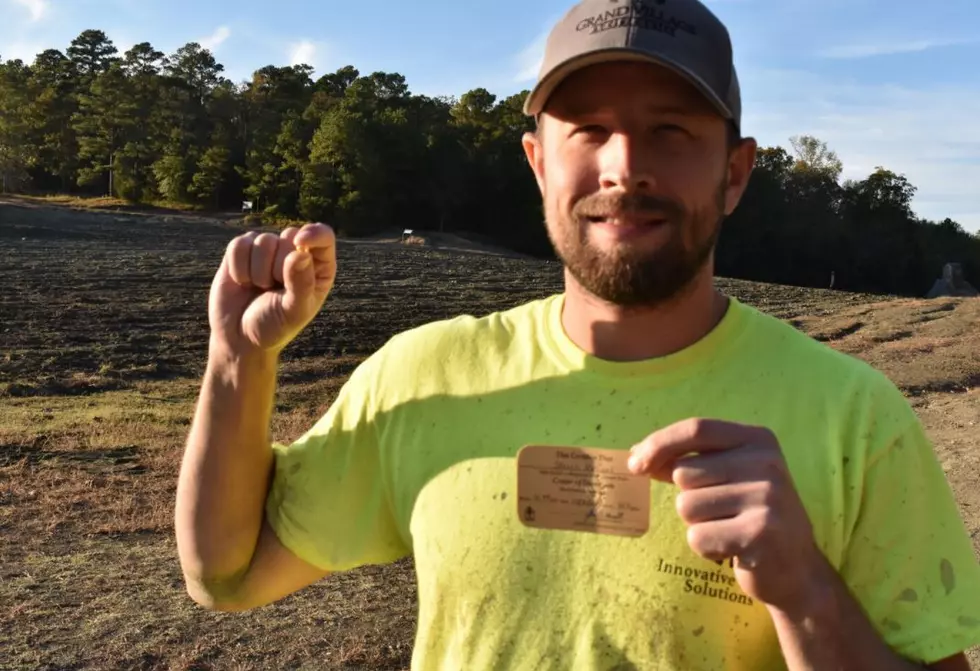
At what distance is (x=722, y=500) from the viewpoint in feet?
4.25

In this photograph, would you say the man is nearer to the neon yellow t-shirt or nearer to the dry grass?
the neon yellow t-shirt

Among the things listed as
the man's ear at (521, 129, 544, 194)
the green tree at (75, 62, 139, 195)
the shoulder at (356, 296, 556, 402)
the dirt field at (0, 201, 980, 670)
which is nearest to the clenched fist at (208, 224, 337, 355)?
the shoulder at (356, 296, 556, 402)

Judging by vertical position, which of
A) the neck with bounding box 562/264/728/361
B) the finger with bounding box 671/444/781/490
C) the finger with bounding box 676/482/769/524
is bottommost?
the finger with bounding box 676/482/769/524

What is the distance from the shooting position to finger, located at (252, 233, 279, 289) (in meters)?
1.74

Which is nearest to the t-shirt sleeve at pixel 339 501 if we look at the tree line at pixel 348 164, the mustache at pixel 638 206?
the mustache at pixel 638 206

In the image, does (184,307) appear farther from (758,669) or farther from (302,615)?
(758,669)

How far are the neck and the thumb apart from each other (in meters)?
0.46

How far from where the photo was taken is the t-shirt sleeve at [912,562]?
1.45 m

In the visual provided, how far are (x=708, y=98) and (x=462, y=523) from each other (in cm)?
83

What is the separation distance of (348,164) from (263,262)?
4883cm

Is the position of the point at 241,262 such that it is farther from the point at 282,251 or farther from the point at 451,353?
the point at 451,353

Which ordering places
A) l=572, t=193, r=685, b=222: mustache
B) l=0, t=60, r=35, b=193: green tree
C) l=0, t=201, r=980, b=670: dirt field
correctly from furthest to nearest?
l=0, t=60, r=35, b=193: green tree
l=0, t=201, r=980, b=670: dirt field
l=572, t=193, r=685, b=222: mustache

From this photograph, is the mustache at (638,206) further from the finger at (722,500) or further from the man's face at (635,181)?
the finger at (722,500)

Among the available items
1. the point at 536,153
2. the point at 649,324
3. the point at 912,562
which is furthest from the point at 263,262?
the point at 912,562
